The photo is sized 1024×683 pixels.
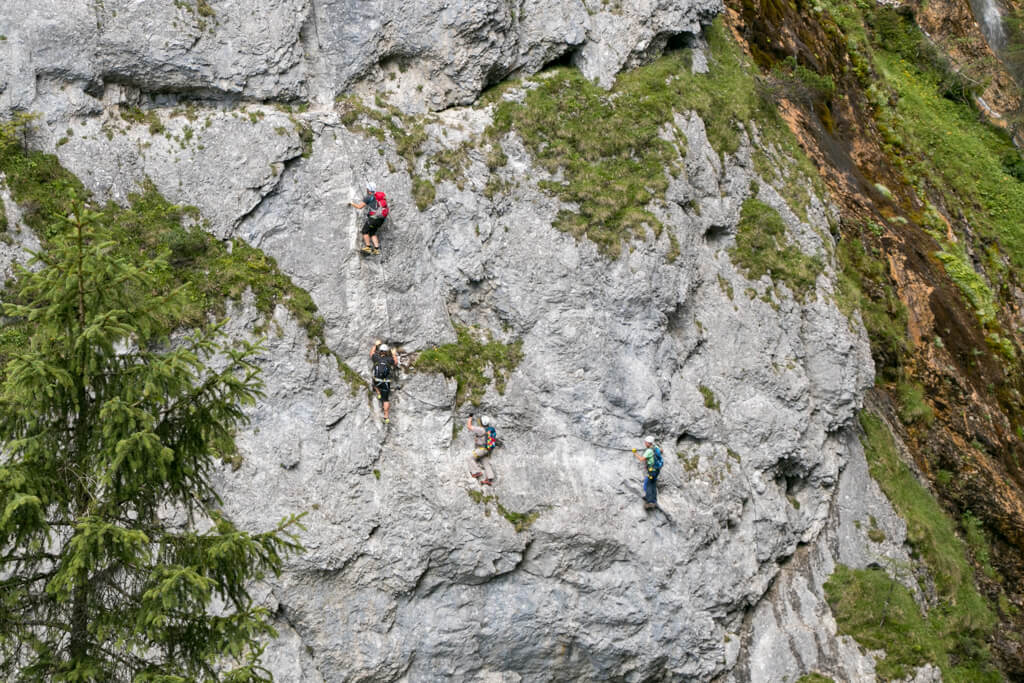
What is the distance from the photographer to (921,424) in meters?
23.2

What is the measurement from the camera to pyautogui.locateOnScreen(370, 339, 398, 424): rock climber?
18.1m

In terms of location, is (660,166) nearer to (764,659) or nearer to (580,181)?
(580,181)

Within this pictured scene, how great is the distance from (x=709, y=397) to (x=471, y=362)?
5732 mm

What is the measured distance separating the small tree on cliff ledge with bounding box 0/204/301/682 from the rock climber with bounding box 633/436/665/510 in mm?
10584

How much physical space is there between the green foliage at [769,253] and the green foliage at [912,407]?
419cm

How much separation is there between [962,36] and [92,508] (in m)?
40.4

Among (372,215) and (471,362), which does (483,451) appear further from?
(372,215)

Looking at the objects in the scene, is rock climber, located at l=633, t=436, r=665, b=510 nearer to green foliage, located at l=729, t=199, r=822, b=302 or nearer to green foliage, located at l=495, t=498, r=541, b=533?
green foliage, located at l=495, t=498, r=541, b=533

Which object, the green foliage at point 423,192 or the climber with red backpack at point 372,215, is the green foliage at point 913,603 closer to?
the green foliage at point 423,192

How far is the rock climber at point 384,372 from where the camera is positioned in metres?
18.1

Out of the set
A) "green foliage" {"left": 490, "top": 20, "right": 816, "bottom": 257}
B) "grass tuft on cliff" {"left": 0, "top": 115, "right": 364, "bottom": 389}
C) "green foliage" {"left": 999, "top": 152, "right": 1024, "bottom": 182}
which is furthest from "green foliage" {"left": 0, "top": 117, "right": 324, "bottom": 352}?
"green foliage" {"left": 999, "top": 152, "right": 1024, "bottom": 182}

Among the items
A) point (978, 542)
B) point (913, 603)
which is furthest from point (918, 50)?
point (913, 603)

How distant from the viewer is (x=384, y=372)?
1803cm

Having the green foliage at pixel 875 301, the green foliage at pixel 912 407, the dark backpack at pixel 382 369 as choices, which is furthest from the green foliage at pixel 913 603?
the dark backpack at pixel 382 369
